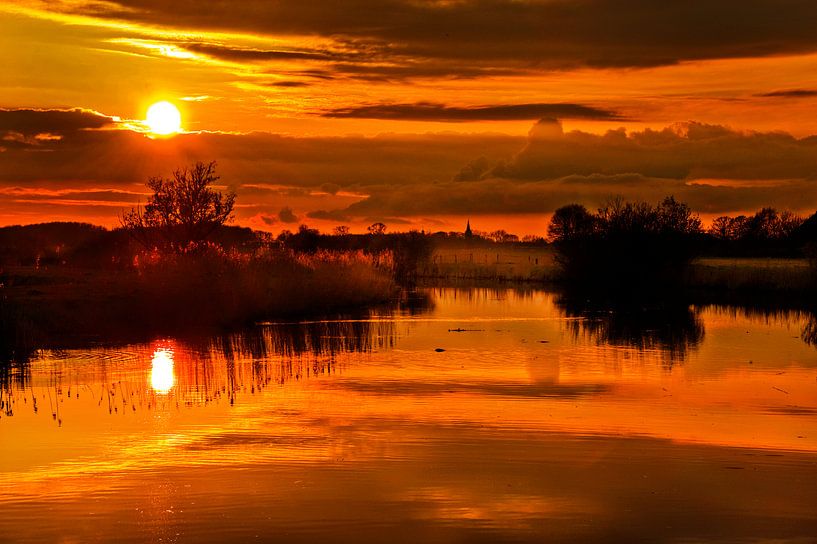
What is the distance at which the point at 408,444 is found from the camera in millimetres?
16422

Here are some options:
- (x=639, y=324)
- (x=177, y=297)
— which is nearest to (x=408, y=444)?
(x=177, y=297)

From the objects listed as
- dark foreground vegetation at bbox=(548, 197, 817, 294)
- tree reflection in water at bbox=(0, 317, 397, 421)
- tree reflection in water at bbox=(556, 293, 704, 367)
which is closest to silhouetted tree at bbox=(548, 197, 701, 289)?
dark foreground vegetation at bbox=(548, 197, 817, 294)

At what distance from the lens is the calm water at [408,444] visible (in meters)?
12.0

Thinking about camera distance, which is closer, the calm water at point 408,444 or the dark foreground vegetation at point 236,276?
the calm water at point 408,444

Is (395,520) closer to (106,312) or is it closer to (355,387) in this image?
(355,387)

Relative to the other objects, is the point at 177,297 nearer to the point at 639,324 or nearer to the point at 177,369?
the point at 177,369

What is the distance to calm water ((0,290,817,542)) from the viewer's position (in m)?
12.0

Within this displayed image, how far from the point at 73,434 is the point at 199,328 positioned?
19133 mm

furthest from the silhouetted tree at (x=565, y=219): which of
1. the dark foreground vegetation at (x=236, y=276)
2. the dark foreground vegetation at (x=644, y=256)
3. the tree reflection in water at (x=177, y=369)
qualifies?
the tree reflection in water at (x=177, y=369)

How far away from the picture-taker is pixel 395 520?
11977mm

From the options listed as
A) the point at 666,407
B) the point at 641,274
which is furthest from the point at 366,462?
the point at 641,274

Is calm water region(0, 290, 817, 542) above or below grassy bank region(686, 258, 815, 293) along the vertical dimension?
below

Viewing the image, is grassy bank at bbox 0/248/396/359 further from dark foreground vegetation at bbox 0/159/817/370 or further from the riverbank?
the riverbank

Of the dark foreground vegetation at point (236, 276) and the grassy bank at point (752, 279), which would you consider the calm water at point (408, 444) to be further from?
the grassy bank at point (752, 279)
